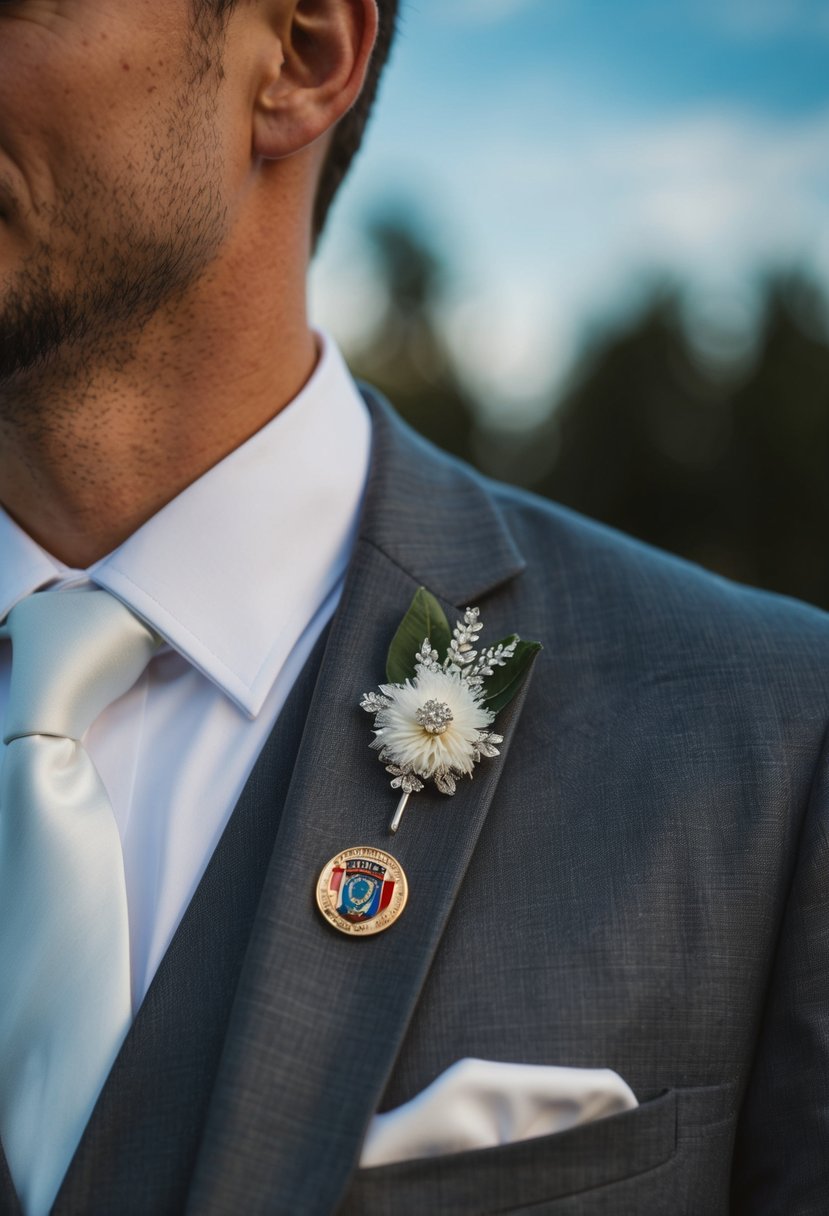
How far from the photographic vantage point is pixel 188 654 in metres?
1.96

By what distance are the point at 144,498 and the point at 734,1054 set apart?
139 cm

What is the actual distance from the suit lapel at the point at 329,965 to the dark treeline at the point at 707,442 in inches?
744

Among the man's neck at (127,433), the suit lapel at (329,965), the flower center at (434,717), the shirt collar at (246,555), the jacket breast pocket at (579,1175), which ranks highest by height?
the man's neck at (127,433)

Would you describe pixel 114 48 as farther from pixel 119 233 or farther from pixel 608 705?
pixel 608 705

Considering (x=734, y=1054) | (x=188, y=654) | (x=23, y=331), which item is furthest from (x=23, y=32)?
(x=734, y=1054)

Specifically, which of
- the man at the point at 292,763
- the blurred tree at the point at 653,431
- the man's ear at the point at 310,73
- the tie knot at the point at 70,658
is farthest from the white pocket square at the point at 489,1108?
the blurred tree at the point at 653,431

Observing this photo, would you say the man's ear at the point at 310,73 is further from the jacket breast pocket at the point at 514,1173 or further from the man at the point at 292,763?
the jacket breast pocket at the point at 514,1173

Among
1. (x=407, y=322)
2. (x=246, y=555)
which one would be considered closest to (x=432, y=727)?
(x=246, y=555)

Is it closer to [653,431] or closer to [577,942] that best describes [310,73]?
[577,942]

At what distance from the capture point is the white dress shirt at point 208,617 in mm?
1838

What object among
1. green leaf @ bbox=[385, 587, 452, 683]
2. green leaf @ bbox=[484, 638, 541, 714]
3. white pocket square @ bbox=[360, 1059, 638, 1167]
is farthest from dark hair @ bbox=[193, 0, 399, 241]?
white pocket square @ bbox=[360, 1059, 638, 1167]

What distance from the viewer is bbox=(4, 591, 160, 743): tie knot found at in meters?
1.89

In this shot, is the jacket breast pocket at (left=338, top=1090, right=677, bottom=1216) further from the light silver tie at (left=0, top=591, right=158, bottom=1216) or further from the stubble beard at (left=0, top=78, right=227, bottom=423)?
the stubble beard at (left=0, top=78, right=227, bottom=423)

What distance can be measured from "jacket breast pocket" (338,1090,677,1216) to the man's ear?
1.76 metres
